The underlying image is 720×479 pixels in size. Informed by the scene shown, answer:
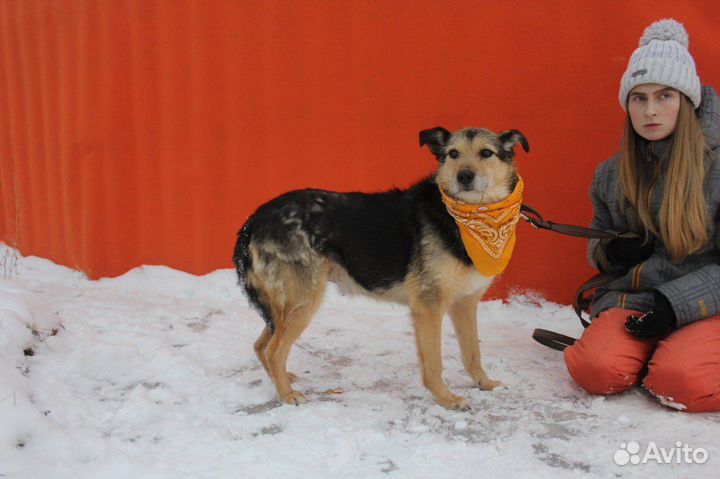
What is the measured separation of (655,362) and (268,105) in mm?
3830

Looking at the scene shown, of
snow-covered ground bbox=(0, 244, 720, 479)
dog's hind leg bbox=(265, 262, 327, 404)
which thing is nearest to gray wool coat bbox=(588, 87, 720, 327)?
snow-covered ground bbox=(0, 244, 720, 479)

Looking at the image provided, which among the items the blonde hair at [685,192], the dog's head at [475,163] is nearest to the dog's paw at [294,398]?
the dog's head at [475,163]

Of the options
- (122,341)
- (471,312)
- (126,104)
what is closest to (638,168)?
(471,312)

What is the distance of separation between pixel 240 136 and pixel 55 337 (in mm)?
2568

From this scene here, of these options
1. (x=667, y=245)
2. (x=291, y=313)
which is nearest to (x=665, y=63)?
(x=667, y=245)

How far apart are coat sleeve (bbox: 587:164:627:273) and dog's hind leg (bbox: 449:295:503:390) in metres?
0.88

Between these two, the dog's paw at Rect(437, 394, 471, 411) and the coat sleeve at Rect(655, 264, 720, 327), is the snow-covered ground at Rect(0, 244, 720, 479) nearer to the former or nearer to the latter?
A: the dog's paw at Rect(437, 394, 471, 411)

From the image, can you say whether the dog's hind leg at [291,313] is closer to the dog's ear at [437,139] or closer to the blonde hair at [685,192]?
the dog's ear at [437,139]

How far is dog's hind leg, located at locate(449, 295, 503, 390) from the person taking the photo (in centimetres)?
344

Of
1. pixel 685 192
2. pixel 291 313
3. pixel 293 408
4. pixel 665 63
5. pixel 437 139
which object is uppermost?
pixel 665 63

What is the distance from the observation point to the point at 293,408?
9.96 ft

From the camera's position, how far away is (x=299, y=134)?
522 centimetres

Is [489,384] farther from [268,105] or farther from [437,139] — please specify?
[268,105]

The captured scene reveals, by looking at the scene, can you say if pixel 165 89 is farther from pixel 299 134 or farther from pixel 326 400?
pixel 326 400
